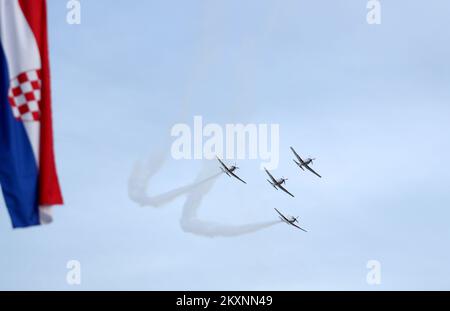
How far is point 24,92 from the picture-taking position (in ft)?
126

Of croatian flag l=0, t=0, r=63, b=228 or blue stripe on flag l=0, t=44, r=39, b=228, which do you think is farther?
croatian flag l=0, t=0, r=63, b=228

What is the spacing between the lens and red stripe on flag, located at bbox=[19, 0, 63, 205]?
1506 inches

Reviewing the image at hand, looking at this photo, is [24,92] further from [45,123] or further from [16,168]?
[16,168]

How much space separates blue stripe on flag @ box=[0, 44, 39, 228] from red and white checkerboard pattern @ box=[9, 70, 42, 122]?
0.29 m

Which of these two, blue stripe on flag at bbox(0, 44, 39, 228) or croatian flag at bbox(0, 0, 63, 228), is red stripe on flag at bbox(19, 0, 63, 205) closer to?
croatian flag at bbox(0, 0, 63, 228)

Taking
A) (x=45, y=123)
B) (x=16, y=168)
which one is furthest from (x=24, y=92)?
(x=16, y=168)

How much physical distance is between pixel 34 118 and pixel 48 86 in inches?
69.9

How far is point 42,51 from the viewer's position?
127 ft

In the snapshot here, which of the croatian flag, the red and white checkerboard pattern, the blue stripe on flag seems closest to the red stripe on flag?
the croatian flag

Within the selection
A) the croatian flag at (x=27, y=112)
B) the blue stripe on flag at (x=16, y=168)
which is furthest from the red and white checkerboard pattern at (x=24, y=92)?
the blue stripe on flag at (x=16, y=168)
